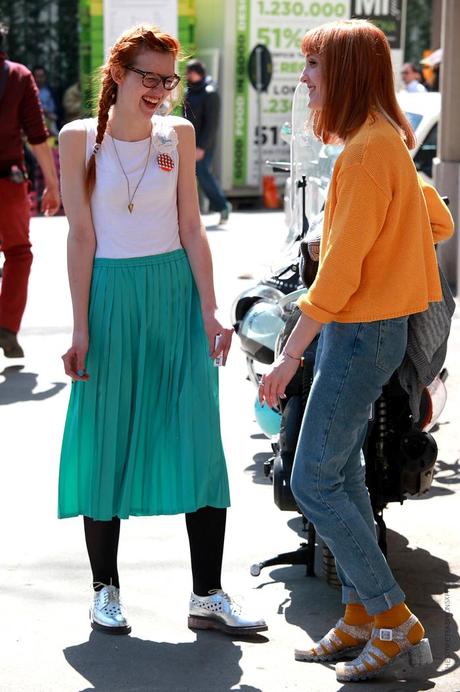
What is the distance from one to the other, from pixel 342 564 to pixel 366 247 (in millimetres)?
890

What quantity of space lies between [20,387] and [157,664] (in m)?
3.96

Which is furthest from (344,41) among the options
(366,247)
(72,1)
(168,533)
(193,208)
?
(72,1)

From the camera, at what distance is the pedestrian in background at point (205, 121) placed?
16.1 meters

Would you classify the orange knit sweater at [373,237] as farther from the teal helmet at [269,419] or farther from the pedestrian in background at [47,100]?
the pedestrian in background at [47,100]

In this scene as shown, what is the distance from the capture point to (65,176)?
380 cm

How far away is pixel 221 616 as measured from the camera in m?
3.93

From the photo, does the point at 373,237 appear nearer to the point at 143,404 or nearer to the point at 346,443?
the point at 346,443

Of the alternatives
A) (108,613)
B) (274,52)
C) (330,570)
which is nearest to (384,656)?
(330,570)

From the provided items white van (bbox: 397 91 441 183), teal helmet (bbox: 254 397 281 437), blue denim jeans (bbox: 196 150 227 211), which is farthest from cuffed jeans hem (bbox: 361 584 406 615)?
blue denim jeans (bbox: 196 150 227 211)

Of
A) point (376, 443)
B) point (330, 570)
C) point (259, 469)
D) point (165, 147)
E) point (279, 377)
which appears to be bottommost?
point (259, 469)

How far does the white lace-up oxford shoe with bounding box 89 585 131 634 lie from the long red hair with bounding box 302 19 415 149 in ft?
5.26

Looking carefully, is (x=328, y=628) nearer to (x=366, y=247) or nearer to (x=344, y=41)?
(x=366, y=247)

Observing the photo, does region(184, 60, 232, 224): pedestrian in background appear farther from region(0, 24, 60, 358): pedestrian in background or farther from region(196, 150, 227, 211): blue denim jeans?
region(0, 24, 60, 358): pedestrian in background

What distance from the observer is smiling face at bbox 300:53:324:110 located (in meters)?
3.33
